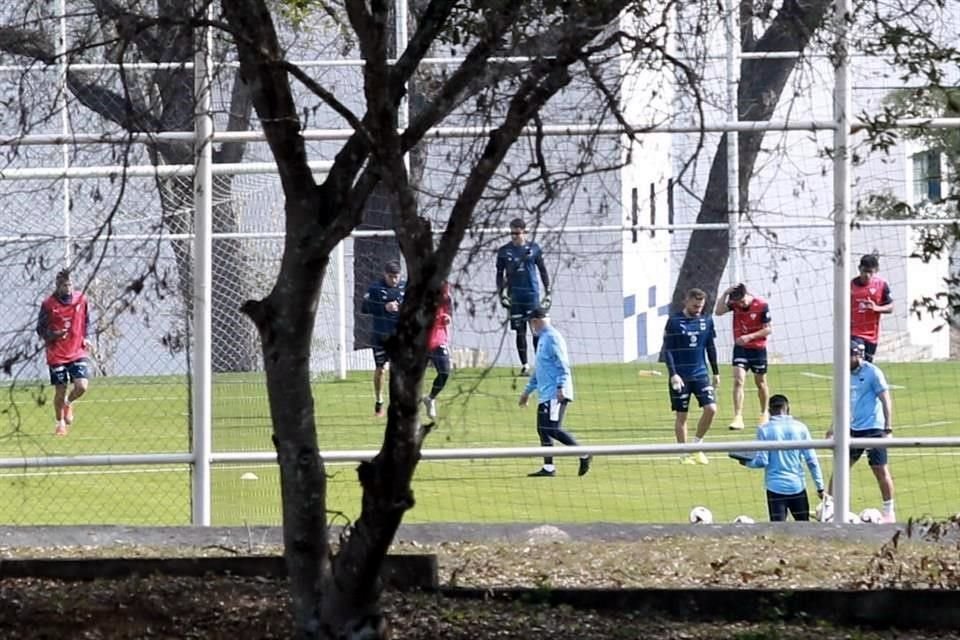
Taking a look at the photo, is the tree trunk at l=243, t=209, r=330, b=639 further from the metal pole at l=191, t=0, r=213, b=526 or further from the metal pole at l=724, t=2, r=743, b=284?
the metal pole at l=191, t=0, r=213, b=526

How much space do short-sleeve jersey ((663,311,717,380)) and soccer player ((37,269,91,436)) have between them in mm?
4344

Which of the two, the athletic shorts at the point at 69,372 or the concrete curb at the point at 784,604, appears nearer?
the concrete curb at the point at 784,604

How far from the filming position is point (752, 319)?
1298cm

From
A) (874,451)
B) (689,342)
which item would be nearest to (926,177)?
(874,451)

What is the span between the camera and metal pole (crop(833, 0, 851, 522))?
9031 mm

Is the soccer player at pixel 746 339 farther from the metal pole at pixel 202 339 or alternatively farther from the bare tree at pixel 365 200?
the bare tree at pixel 365 200

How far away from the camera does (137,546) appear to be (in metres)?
8.75

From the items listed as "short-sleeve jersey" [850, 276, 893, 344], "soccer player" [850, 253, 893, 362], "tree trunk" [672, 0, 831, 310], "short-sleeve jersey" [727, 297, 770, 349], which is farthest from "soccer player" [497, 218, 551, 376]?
"short-sleeve jersey" [850, 276, 893, 344]

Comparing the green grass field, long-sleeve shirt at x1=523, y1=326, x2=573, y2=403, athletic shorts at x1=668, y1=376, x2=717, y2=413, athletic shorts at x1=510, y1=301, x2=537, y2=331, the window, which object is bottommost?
the green grass field

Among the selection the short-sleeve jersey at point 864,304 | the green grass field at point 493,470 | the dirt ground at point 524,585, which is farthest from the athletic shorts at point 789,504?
the short-sleeve jersey at point 864,304

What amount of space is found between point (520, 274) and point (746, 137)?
310 cm

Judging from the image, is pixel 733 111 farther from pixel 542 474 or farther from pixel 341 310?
pixel 542 474

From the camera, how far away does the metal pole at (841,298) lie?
29.6 ft

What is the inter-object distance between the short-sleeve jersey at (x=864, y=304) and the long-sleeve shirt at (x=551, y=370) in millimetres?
3295
